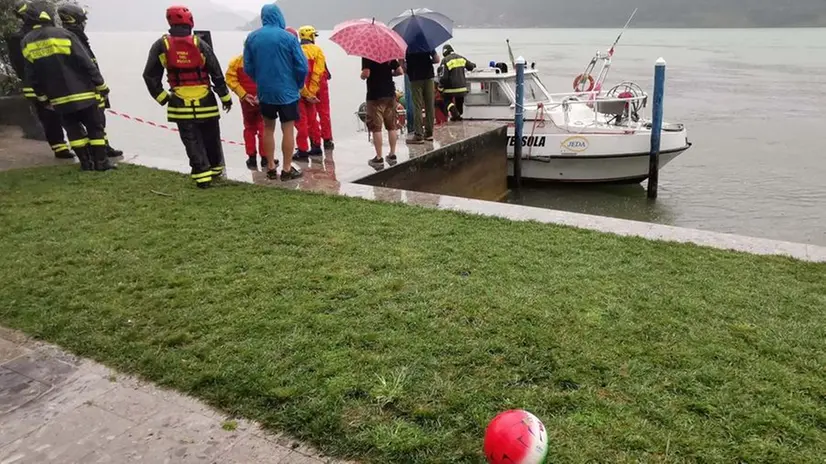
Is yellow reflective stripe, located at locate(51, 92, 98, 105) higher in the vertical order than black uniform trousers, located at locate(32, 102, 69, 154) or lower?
higher

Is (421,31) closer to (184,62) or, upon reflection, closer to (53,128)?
(184,62)

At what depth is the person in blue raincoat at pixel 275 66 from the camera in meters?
6.64

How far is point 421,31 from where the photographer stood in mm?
8859

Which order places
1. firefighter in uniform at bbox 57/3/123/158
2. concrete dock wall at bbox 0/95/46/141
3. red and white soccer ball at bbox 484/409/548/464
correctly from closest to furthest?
red and white soccer ball at bbox 484/409/548/464, firefighter in uniform at bbox 57/3/123/158, concrete dock wall at bbox 0/95/46/141

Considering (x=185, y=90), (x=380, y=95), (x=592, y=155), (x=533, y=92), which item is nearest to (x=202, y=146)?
(x=185, y=90)

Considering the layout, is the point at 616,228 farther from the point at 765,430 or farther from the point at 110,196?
the point at 110,196

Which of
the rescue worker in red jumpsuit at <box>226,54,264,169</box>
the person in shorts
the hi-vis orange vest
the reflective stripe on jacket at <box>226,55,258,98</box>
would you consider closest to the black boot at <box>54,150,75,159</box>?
the rescue worker in red jumpsuit at <box>226,54,264,169</box>

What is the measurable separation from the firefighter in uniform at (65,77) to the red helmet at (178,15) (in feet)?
5.36

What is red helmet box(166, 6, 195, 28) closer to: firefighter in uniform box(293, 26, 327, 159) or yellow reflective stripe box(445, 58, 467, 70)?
firefighter in uniform box(293, 26, 327, 159)

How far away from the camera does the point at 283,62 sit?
6.70 metres

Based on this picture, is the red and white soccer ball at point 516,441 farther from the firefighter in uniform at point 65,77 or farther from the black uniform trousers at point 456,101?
the black uniform trousers at point 456,101

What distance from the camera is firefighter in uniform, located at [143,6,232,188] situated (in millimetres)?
6469

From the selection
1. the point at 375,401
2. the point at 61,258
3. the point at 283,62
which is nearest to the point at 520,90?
the point at 283,62

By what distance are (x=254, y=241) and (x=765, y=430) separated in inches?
149
